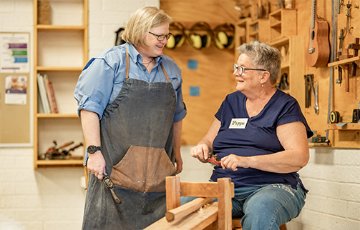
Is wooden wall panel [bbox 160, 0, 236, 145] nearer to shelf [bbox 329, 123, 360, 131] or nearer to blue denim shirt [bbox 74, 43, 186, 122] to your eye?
shelf [bbox 329, 123, 360, 131]

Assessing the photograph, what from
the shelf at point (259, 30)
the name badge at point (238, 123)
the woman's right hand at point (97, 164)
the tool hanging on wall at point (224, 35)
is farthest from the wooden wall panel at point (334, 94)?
the woman's right hand at point (97, 164)

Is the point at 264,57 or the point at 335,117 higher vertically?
the point at 264,57

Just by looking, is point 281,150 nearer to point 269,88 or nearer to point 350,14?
point 269,88

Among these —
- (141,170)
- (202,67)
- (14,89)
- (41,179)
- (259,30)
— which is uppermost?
(259,30)

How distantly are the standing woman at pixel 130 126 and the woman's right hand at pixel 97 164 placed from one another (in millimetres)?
34

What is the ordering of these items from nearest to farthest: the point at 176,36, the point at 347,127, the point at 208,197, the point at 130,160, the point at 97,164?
the point at 208,197
the point at 97,164
the point at 130,160
the point at 347,127
the point at 176,36

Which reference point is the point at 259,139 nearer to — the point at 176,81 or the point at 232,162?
the point at 232,162

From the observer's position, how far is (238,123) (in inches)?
132

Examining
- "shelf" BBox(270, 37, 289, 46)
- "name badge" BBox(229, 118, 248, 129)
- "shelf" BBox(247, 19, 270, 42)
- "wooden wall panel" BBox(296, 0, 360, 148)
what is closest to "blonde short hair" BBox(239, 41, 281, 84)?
"name badge" BBox(229, 118, 248, 129)

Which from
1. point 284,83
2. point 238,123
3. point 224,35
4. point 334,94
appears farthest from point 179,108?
point 224,35

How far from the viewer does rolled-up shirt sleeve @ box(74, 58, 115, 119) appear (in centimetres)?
314

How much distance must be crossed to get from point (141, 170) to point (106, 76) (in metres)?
0.48

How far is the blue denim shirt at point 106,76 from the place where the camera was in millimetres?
3152

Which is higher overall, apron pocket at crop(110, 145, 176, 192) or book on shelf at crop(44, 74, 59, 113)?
book on shelf at crop(44, 74, 59, 113)
